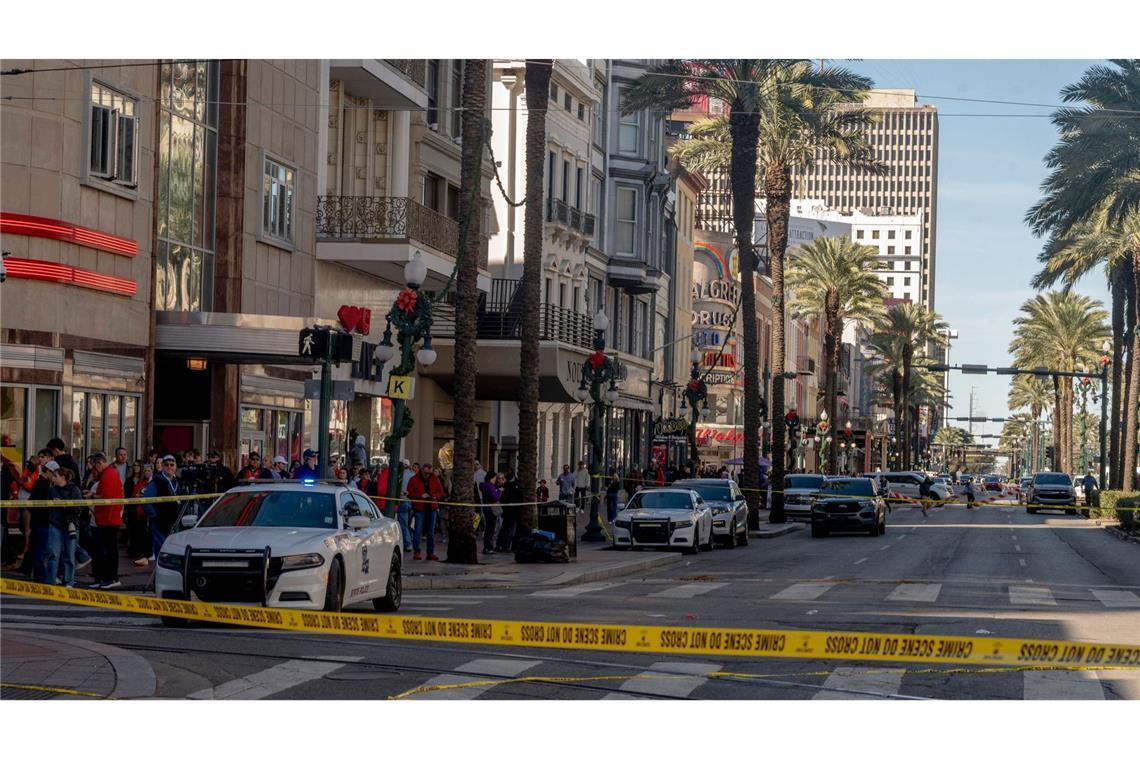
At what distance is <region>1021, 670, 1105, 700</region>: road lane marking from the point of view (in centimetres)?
1208

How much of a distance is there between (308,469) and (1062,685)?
1570 centimetres

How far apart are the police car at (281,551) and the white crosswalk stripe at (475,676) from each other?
10.3 feet

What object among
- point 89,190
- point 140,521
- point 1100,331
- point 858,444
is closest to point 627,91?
point 89,190

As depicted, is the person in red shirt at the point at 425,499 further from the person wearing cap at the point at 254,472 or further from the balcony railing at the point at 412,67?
the balcony railing at the point at 412,67

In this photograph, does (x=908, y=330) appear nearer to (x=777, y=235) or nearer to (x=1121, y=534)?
(x=777, y=235)

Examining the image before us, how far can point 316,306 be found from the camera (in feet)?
122

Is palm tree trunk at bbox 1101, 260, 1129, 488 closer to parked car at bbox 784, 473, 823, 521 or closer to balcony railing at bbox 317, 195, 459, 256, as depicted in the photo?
parked car at bbox 784, 473, 823, 521

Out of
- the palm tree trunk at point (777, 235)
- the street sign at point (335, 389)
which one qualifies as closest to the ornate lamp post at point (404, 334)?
the street sign at point (335, 389)

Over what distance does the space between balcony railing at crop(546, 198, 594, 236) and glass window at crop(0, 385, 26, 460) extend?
29.2m

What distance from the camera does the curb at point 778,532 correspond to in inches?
1789

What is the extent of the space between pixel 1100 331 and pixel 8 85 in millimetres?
85421

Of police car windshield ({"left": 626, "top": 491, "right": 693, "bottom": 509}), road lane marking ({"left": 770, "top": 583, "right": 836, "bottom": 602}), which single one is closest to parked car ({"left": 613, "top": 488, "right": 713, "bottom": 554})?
police car windshield ({"left": 626, "top": 491, "right": 693, "bottom": 509})

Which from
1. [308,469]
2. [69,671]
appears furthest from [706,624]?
[308,469]

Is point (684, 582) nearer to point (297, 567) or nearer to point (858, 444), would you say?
point (297, 567)
